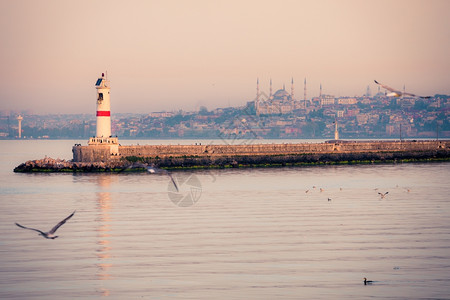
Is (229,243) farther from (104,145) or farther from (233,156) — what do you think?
(233,156)

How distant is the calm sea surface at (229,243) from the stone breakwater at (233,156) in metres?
11.3

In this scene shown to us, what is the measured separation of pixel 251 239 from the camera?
2159 centimetres

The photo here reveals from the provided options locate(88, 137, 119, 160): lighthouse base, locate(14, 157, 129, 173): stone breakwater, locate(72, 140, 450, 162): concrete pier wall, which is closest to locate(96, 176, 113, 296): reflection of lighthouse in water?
locate(14, 157, 129, 173): stone breakwater

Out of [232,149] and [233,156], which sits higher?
[232,149]

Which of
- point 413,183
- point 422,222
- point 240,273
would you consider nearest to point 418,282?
point 240,273

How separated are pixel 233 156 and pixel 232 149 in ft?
5.22

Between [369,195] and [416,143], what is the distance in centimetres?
3453

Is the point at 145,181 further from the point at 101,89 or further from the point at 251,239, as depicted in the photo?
the point at 251,239

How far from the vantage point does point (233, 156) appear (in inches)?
2167

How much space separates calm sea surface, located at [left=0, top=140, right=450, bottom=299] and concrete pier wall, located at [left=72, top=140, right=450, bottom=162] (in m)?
11.3

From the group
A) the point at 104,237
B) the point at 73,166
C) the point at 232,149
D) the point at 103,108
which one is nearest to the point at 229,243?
the point at 104,237

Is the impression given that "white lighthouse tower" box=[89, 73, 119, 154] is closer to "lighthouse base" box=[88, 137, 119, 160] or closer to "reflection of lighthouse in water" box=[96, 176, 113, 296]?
"lighthouse base" box=[88, 137, 119, 160]

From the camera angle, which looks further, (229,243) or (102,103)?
(102,103)

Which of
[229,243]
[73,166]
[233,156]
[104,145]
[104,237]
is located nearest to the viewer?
[229,243]
